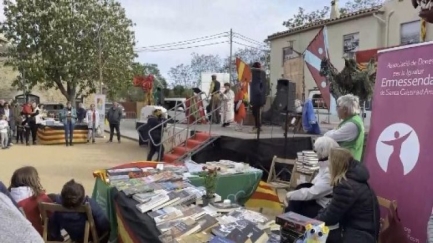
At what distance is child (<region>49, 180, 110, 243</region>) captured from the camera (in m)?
3.76

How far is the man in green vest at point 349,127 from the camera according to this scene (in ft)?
14.6

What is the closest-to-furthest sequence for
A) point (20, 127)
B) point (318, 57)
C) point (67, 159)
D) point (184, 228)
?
1. point (184, 228)
2. point (318, 57)
3. point (67, 159)
4. point (20, 127)

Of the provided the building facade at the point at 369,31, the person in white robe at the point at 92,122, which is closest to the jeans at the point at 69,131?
the person in white robe at the point at 92,122

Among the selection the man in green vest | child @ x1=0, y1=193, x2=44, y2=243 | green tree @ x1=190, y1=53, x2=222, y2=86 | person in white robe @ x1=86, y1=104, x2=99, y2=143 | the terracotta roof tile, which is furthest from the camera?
green tree @ x1=190, y1=53, x2=222, y2=86

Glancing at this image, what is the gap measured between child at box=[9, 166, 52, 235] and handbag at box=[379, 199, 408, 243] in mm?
2793

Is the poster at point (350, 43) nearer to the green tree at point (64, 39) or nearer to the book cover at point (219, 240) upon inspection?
the green tree at point (64, 39)

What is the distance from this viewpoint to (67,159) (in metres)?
12.0

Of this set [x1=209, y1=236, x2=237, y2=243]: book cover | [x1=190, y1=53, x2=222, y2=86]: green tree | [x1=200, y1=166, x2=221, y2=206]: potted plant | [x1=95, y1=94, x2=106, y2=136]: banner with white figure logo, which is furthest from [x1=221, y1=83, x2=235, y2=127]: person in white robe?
[x1=190, y1=53, x2=222, y2=86]: green tree

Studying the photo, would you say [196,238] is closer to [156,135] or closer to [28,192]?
[28,192]

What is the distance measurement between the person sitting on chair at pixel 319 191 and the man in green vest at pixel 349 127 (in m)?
0.78

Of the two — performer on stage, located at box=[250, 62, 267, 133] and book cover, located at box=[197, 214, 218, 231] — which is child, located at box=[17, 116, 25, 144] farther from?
book cover, located at box=[197, 214, 218, 231]

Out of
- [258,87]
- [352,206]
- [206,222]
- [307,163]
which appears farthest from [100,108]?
[352,206]

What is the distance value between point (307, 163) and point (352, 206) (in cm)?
324

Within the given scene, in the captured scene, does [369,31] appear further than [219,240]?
Yes
